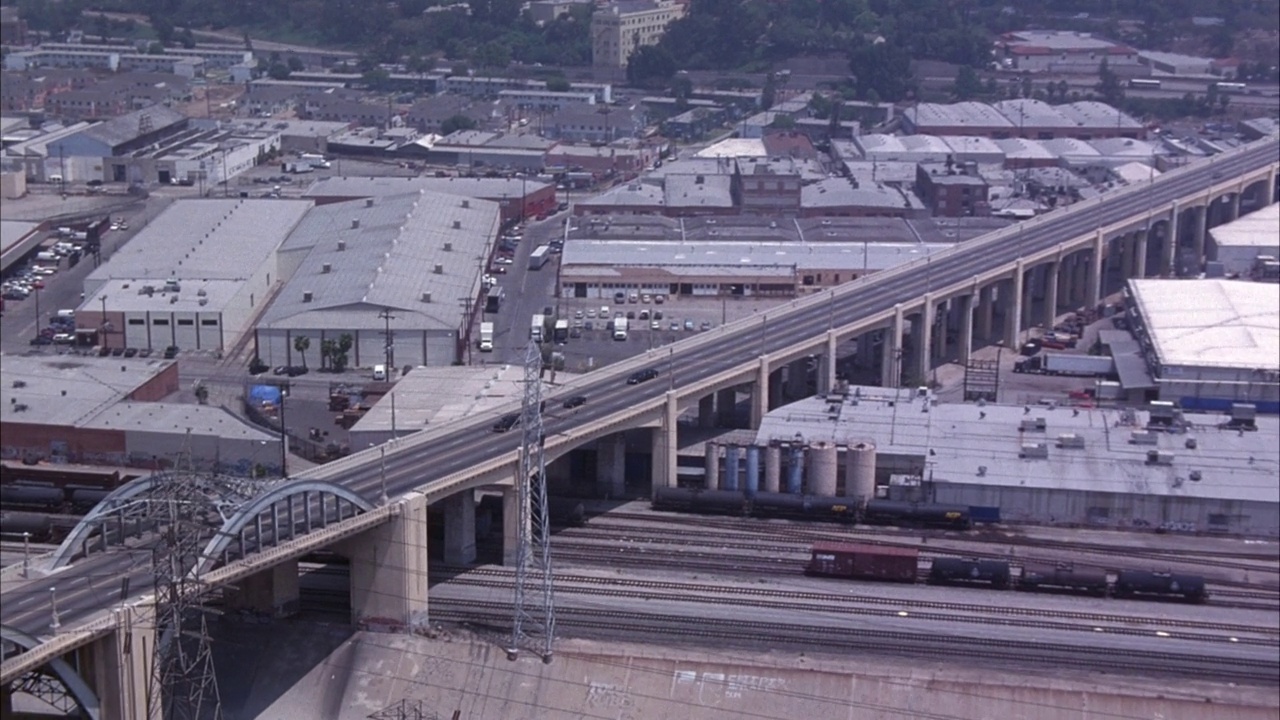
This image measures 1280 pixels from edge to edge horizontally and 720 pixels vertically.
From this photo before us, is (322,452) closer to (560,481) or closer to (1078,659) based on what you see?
(560,481)

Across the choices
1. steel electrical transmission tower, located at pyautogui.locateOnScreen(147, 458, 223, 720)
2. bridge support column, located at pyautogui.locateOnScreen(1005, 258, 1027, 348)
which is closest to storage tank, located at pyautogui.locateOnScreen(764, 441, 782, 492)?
steel electrical transmission tower, located at pyautogui.locateOnScreen(147, 458, 223, 720)

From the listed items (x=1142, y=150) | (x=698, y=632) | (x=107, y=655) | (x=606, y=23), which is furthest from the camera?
(x=606, y=23)

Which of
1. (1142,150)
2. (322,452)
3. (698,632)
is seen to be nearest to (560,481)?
(322,452)

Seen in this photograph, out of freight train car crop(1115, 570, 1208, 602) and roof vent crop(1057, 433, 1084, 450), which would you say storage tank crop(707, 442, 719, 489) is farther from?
freight train car crop(1115, 570, 1208, 602)

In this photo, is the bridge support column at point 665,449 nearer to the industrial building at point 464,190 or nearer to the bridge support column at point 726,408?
the bridge support column at point 726,408

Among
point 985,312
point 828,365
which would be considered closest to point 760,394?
point 828,365

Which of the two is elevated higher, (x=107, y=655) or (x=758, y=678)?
(x=107, y=655)
